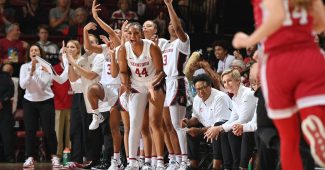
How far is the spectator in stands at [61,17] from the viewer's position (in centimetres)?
1355

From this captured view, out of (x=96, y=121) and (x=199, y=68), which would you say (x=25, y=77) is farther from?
(x=199, y=68)

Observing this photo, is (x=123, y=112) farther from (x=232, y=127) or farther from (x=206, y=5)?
(x=206, y=5)

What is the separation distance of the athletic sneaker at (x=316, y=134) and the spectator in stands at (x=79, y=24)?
8.42m

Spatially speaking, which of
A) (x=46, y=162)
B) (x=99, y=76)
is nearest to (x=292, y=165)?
(x=99, y=76)

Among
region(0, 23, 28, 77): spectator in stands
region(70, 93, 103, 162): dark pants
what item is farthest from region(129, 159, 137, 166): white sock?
region(0, 23, 28, 77): spectator in stands

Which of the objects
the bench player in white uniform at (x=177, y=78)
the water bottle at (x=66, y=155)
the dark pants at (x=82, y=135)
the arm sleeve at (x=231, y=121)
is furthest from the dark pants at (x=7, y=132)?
the arm sleeve at (x=231, y=121)

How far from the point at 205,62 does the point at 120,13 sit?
3.33m

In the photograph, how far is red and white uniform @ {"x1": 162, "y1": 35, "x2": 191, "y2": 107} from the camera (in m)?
9.52

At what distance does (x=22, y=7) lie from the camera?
1375 cm

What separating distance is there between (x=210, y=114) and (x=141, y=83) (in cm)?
90

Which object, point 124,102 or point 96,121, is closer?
point 124,102

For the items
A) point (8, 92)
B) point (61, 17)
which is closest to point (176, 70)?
point (8, 92)

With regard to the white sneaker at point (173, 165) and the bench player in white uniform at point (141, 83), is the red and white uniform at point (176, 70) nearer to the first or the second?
the bench player in white uniform at point (141, 83)

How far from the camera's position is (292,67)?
4.81 meters
